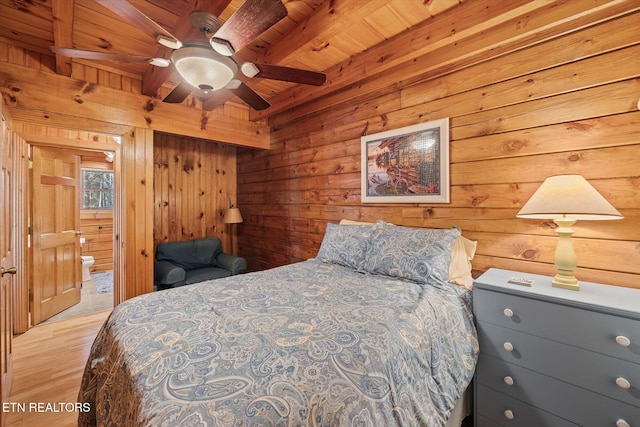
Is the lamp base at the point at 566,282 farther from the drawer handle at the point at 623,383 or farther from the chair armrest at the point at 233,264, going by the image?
the chair armrest at the point at 233,264

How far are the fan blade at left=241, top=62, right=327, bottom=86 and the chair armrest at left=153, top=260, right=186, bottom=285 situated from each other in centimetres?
219

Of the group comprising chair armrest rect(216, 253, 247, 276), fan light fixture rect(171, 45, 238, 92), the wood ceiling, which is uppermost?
the wood ceiling

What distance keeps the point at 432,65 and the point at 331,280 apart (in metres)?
1.74

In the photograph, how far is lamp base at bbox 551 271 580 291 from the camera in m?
1.36

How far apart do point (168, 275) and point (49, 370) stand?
3.46 ft

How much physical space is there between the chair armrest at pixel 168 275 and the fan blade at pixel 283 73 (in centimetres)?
219

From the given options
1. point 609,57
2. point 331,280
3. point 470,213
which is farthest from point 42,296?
point 609,57

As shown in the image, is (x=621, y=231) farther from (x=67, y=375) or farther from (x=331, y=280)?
(x=67, y=375)

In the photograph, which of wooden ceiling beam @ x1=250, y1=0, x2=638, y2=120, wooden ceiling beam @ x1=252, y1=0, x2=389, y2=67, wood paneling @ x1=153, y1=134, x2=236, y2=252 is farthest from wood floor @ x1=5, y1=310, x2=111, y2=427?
wooden ceiling beam @ x1=250, y1=0, x2=638, y2=120

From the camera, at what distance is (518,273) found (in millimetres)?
1677

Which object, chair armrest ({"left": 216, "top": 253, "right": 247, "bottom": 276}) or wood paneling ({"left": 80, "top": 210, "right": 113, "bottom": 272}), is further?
wood paneling ({"left": 80, "top": 210, "right": 113, "bottom": 272})

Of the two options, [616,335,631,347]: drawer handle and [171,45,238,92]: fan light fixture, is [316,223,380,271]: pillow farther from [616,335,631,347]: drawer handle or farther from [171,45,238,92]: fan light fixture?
[171,45,238,92]: fan light fixture

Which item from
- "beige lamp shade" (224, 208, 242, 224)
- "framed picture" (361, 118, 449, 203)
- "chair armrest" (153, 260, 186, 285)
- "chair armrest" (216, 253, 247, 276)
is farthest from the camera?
"beige lamp shade" (224, 208, 242, 224)

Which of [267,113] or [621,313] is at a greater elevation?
[267,113]
